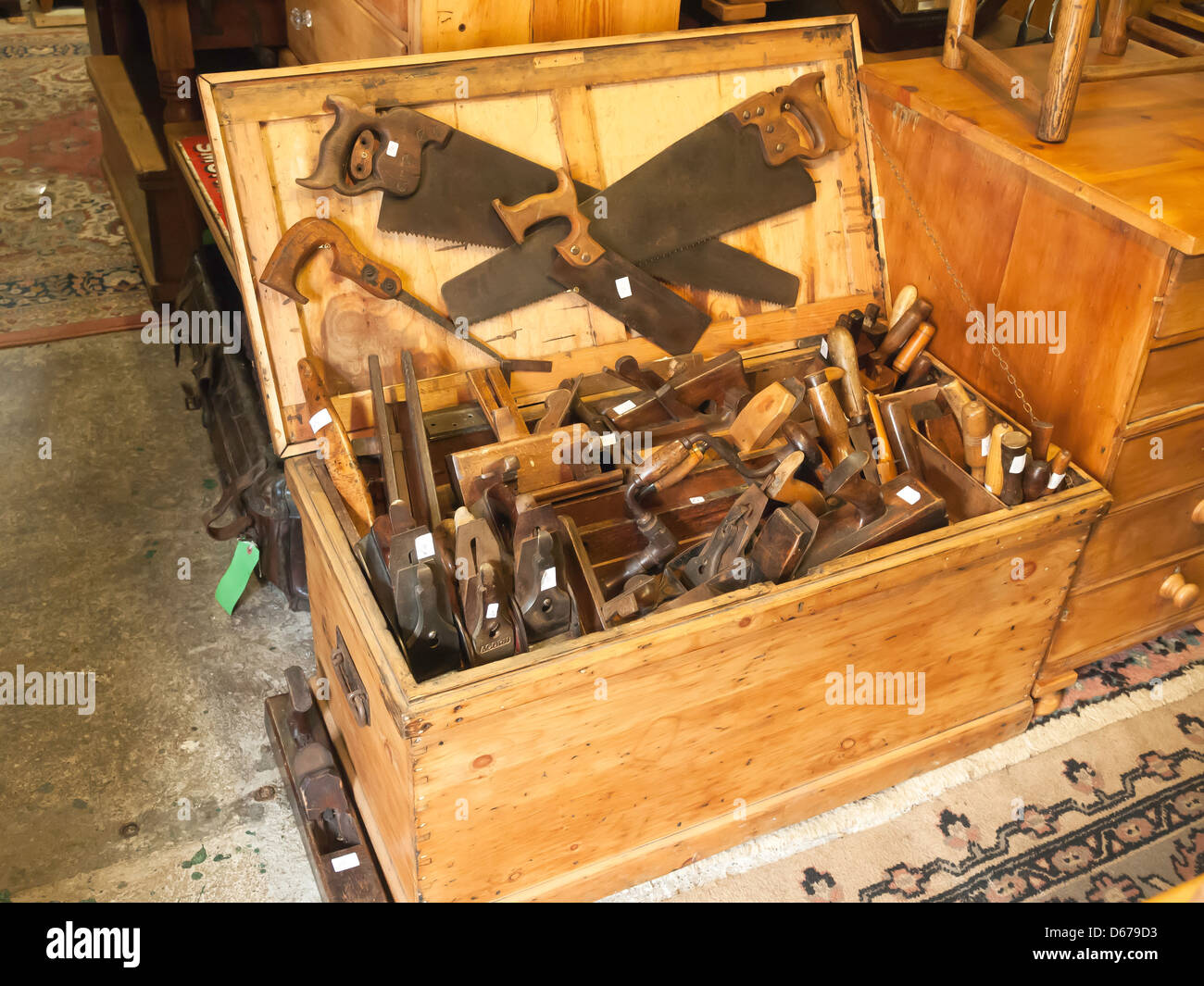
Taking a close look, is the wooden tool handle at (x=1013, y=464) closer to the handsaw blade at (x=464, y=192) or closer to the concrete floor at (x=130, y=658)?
the handsaw blade at (x=464, y=192)

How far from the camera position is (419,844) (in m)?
1.59

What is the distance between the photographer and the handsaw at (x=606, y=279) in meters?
1.96

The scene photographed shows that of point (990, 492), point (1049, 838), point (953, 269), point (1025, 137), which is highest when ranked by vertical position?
point (1025, 137)

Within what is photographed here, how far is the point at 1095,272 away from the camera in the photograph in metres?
1.88

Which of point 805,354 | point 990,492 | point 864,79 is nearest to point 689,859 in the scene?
point 990,492

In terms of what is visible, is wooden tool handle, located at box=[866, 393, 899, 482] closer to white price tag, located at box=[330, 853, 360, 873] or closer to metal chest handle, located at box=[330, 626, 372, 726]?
metal chest handle, located at box=[330, 626, 372, 726]

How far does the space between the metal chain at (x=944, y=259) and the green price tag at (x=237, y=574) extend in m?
1.66

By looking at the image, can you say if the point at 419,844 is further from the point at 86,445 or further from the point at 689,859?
the point at 86,445

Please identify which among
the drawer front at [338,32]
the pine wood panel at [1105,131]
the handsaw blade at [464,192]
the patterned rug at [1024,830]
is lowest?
the patterned rug at [1024,830]

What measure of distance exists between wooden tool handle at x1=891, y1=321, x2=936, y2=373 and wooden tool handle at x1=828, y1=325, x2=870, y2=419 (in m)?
0.17

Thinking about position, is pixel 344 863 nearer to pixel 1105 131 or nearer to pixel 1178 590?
pixel 1178 590

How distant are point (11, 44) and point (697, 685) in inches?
242

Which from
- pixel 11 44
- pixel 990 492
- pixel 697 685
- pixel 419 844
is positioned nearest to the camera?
pixel 419 844

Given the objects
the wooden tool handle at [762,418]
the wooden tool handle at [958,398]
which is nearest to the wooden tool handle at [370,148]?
the wooden tool handle at [762,418]
